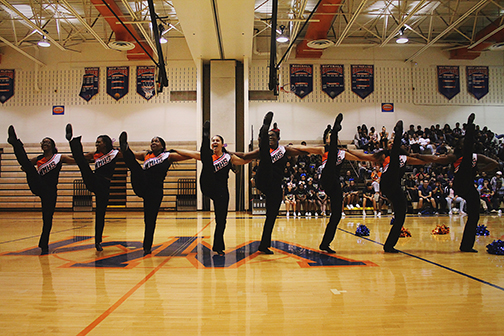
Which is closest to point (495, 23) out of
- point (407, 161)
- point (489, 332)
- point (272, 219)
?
point (407, 161)

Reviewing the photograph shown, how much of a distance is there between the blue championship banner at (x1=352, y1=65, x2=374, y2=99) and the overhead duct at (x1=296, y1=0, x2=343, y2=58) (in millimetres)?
2156

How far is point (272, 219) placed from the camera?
4898 millimetres

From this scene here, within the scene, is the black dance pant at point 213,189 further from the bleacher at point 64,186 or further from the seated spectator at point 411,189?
the bleacher at point 64,186

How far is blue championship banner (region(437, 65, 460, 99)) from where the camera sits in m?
17.3

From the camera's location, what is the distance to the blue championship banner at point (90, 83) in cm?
1675

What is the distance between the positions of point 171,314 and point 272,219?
2.52 metres

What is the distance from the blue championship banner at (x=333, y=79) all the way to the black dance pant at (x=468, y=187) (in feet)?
41.4

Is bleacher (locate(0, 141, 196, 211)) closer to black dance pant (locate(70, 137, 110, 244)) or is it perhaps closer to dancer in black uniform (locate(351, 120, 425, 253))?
black dance pant (locate(70, 137, 110, 244))

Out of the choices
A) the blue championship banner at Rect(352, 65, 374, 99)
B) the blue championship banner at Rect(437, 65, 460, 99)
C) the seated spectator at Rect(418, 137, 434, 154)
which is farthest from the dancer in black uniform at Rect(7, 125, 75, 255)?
the blue championship banner at Rect(437, 65, 460, 99)

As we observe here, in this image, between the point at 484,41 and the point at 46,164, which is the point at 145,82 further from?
the point at 484,41

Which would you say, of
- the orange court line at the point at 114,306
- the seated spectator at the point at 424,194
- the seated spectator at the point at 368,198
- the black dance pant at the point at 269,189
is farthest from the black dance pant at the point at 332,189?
the seated spectator at the point at 424,194

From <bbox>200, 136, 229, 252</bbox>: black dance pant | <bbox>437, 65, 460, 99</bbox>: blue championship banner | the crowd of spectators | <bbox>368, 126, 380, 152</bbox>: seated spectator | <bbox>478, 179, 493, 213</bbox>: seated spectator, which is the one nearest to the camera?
<bbox>200, 136, 229, 252</bbox>: black dance pant

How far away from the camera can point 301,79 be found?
16953 mm

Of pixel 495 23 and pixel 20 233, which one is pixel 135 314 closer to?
pixel 20 233
